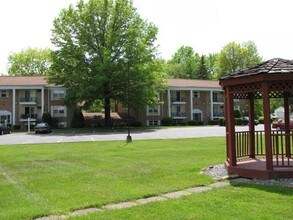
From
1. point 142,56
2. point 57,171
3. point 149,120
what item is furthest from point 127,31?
point 57,171

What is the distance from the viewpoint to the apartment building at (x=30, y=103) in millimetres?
55562

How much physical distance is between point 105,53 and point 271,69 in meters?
36.3

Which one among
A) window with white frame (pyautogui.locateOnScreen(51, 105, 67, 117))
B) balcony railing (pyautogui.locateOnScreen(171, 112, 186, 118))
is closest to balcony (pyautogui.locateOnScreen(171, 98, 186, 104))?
balcony railing (pyautogui.locateOnScreen(171, 112, 186, 118))

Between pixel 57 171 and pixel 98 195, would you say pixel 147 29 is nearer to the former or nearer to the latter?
pixel 57 171

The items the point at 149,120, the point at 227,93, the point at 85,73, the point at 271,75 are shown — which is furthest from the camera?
the point at 149,120

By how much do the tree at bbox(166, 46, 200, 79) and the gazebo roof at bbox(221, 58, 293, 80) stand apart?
82.5 meters

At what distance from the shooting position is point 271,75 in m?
9.70

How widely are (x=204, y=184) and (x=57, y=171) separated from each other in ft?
16.5

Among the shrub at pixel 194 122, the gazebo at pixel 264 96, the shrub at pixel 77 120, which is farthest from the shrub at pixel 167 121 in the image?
the gazebo at pixel 264 96

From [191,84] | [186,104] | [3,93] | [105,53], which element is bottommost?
[186,104]

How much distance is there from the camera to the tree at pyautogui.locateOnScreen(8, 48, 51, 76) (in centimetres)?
8756

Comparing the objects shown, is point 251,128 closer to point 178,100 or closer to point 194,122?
point 194,122

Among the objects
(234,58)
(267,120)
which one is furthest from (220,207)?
(234,58)

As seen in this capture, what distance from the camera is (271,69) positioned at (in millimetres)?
9961
